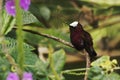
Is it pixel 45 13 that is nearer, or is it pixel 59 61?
pixel 59 61

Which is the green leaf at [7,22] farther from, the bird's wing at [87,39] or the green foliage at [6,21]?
the bird's wing at [87,39]

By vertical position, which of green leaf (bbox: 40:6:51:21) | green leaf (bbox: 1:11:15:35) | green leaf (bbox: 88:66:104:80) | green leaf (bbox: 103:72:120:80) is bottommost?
green leaf (bbox: 40:6:51:21)

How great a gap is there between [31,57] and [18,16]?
33 centimetres

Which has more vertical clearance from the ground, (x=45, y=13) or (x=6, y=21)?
(x=6, y=21)

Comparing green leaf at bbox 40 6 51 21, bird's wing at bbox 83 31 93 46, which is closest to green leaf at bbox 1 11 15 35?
bird's wing at bbox 83 31 93 46

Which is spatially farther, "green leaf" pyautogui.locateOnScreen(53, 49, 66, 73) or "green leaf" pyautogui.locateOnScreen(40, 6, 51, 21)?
"green leaf" pyautogui.locateOnScreen(40, 6, 51, 21)

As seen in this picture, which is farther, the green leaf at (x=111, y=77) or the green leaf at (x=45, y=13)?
the green leaf at (x=45, y=13)

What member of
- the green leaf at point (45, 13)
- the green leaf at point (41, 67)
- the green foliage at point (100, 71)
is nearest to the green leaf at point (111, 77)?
the green foliage at point (100, 71)

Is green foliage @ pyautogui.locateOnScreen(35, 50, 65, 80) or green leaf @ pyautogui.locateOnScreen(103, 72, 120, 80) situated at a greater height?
green foliage @ pyautogui.locateOnScreen(35, 50, 65, 80)

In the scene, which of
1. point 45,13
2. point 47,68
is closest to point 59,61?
point 47,68

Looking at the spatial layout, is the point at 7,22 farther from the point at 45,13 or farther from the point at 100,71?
the point at 45,13

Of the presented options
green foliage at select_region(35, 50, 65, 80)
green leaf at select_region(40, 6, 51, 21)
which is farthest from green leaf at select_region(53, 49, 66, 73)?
green leaf at select_region(40, 6, 51, 21)

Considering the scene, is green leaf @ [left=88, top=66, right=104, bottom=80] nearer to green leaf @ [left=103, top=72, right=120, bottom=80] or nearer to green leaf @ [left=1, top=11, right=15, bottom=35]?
green leaf @ [left=103, top=72, right=120, bottom=80]

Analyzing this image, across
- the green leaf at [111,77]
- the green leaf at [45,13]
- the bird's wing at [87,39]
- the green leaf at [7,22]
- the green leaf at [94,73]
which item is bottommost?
the green leaf at [45,13]
